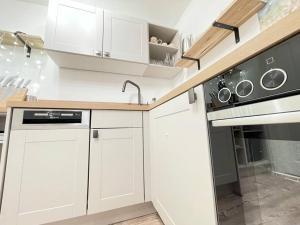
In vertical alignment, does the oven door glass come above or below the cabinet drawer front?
below

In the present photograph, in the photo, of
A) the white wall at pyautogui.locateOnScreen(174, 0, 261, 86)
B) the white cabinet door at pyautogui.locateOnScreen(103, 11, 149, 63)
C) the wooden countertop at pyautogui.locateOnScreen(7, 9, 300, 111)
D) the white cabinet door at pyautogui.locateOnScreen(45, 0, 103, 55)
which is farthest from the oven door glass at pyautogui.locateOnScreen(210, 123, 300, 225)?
the white cabinet door at pyautogui.locateOnScreen(45, 0, 103, 55)

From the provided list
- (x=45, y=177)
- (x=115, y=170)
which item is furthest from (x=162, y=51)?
(x=45, y=177)

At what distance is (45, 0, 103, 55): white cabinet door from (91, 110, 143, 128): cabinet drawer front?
0.66 meters

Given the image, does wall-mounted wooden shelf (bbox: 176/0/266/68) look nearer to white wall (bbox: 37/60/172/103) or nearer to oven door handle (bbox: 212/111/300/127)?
white wall (bbox: 37/60/172/103)

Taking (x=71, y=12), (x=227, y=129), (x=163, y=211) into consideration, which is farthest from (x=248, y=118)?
(x=71, y=12)

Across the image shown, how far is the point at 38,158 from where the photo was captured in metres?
0.96

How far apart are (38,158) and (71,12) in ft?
4.43

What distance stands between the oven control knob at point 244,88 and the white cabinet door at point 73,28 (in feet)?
4.45

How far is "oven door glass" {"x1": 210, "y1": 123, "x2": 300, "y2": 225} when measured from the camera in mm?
389

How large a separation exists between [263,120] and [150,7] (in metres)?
1.90

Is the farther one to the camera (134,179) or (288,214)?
(134,179)

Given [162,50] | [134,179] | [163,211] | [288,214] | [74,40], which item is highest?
[162,50]

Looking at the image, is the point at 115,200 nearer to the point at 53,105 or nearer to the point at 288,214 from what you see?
the point at 53,105

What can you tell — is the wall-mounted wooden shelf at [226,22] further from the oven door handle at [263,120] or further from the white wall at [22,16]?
the white wall at [22,16]
